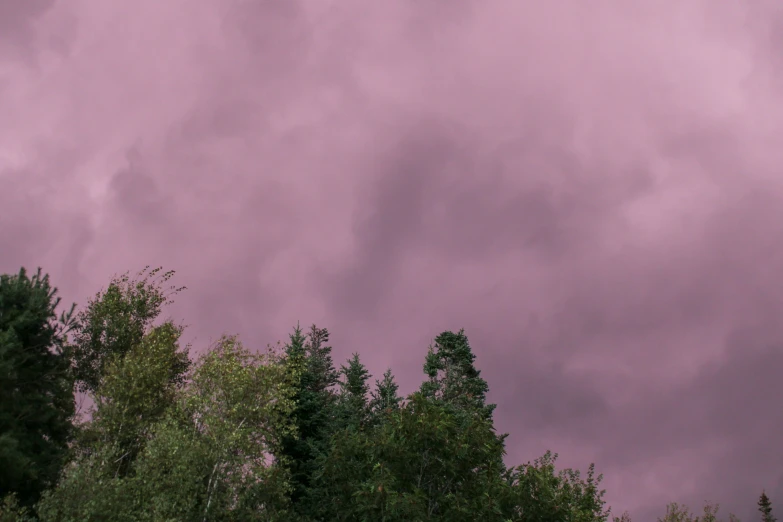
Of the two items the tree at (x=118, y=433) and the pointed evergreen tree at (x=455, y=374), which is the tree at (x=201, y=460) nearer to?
the tree at (x=118, y=433)

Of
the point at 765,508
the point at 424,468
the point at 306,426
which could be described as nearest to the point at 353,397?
the point at 306,426

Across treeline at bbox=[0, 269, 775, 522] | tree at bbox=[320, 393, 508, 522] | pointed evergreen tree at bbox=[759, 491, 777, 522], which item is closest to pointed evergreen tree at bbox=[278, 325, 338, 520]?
treeline at bbox=[0, 269, 775, 522]

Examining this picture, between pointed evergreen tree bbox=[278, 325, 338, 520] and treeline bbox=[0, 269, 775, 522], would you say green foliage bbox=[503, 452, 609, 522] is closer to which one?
treeline bbox=[0, 269, 775, 522]

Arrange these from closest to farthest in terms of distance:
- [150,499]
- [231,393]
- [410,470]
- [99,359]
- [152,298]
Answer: [150,499], [410,470], [231,393], [99,359], [152,298]

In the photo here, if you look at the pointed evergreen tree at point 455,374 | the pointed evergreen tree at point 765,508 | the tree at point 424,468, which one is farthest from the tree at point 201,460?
the pointed evergreen tree at point 765,508

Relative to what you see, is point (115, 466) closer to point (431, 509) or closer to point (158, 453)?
point (158, 453)

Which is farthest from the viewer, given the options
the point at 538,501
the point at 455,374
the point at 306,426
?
the point at 455,374

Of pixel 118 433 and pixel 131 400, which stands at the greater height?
pixel 131 400

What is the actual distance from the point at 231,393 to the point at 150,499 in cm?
1106

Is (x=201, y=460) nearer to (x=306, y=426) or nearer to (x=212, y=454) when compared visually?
(x=212, y=454)

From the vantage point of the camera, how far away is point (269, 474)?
46.2 metres

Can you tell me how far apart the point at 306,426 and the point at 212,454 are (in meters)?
18.5

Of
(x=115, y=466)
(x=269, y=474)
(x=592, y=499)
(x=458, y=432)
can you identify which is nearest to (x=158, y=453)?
(x=269, y=474)

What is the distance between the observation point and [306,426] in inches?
2429
